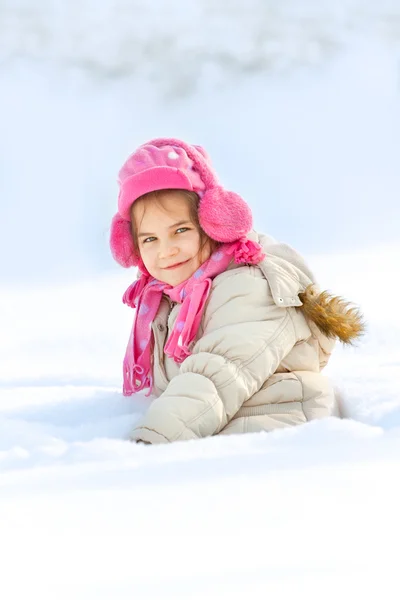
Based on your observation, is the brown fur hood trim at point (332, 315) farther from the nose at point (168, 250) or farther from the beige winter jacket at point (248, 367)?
the nose at point (168, 250)

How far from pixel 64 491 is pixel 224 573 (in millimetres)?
262

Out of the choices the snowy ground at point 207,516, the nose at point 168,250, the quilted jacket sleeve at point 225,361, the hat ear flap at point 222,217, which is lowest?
the snowy ground at point 207,516

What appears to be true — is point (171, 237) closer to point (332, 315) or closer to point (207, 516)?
point (332, 315)

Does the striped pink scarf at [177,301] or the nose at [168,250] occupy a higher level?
the nose at [168,250]

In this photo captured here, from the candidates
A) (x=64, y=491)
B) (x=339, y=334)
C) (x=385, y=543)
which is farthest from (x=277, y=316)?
(x=385, y=543)

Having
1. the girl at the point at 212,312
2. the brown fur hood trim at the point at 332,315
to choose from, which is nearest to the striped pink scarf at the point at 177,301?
the girl at the point at 212,312

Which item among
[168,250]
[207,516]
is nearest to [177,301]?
[168,250]

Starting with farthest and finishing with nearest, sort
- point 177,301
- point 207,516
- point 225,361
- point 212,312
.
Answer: point 177,301, point 212,312, point 225,361, point 207,516

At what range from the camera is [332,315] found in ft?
5.15

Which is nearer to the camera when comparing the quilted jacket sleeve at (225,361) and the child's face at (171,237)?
the quilted jacket sleeve at (225,361)

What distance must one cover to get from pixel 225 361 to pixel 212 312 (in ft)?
0.49

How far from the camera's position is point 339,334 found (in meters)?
1.58

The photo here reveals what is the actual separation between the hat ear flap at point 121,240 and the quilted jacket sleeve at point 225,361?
11.1 inches

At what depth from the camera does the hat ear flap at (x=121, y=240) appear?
1767mm
